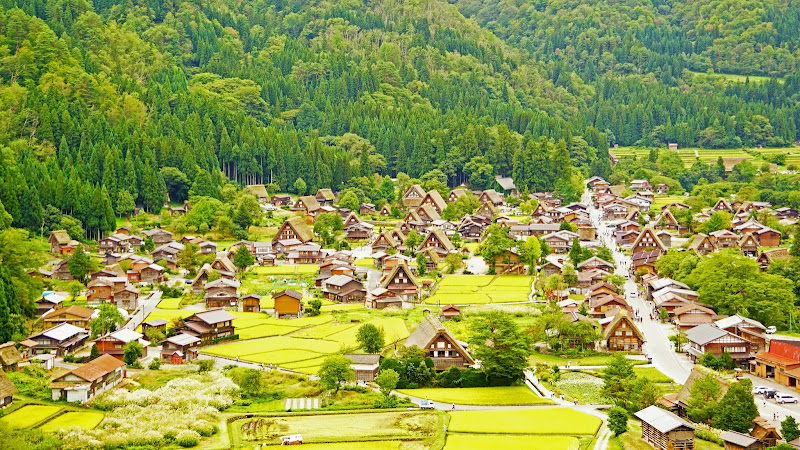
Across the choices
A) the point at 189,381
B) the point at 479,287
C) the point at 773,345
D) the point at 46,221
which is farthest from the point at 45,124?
the point at 773,345

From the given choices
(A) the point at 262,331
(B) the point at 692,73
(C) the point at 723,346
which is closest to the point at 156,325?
(A) the point at 262,331

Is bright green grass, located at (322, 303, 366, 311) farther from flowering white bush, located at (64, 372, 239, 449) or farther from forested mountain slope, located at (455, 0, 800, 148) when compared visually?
forested mountain slope, located at (455, 0, 800, 148)

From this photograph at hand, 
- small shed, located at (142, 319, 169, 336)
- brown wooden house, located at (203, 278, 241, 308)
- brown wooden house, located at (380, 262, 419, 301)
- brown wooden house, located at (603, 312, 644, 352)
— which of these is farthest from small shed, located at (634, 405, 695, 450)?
brown wooden house, located at (203, 278, 241, 308)

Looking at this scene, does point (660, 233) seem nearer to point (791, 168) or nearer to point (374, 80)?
point (791, 168)

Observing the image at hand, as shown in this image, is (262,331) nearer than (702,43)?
Yes

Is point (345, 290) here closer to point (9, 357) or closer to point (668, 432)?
point (9, 357)
